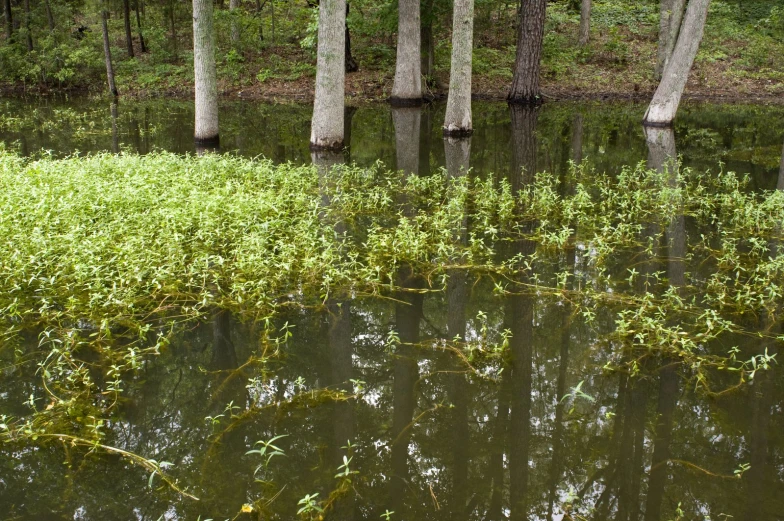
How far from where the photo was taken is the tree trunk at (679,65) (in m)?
14.4

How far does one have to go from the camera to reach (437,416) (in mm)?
3855

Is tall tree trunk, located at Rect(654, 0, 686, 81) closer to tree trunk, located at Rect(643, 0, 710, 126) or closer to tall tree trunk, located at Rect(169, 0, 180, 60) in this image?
tree trunk, located at Rect(643, 0, 710, 126)

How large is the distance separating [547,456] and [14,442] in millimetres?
3024

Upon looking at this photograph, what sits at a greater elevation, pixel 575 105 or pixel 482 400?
pixel 575 105

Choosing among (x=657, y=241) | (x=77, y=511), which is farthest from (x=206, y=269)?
(x=657, y=241)

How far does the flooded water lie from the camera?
3.15 m

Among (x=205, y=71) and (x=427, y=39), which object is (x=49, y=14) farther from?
(x=205, y=71)

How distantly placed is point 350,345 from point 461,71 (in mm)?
10550

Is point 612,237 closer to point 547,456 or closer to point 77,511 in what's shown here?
point 547,456

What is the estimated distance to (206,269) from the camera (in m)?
5.77

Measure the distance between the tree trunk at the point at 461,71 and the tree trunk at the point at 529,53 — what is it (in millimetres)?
6051

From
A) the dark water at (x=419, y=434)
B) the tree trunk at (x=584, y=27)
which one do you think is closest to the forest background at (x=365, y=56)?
the tree trunk at (x=584, y=27)

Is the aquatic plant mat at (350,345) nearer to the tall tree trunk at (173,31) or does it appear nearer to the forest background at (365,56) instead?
the forest background at (365,56)

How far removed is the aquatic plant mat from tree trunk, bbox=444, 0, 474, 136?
662 centimetres
